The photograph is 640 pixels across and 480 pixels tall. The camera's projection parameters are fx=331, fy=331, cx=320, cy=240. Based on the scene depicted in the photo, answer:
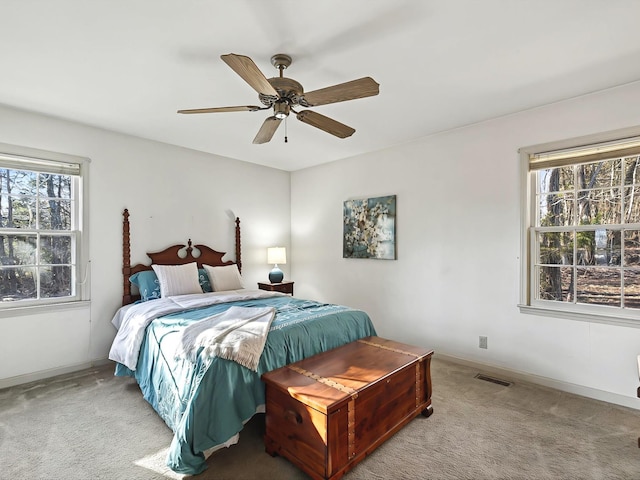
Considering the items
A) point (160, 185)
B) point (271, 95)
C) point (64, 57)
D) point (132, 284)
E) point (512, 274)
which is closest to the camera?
point (271, 95)

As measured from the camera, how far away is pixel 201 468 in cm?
188

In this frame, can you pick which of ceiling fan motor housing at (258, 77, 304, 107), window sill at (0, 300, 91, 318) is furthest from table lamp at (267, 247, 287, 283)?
ceiling fan motor housing at (258, 77, 304, 107)

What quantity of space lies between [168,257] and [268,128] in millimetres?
2311

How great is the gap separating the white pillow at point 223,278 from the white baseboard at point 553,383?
2.63 metres

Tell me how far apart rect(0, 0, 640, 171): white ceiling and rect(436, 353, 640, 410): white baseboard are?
249cm

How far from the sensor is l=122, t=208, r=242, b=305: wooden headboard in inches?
145

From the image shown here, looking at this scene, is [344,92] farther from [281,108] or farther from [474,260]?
[474,260]

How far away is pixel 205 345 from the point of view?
2.12 metres

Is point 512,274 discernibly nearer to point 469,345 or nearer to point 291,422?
point 469,345

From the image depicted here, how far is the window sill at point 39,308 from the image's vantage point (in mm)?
3029

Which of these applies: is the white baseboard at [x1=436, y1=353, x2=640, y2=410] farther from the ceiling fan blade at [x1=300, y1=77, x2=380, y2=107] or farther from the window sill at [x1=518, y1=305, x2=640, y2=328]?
the ceiling fan blade at [x1=300, y1=77, x2=380, y2=107]

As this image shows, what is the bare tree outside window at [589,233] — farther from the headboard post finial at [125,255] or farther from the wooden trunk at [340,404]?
the headboard post finial at [125,255]

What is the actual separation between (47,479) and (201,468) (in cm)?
83

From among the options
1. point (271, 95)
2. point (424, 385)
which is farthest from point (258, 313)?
point (271, 95)
